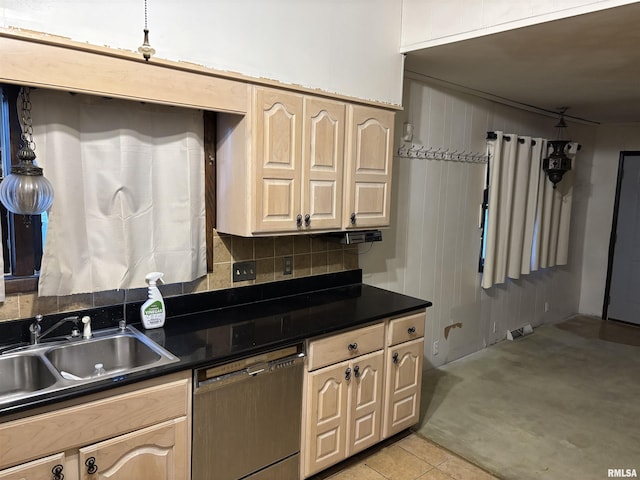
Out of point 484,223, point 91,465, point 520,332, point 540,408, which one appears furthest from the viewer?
point 520,332

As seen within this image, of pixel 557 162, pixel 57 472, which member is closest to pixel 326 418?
pixel 57 472

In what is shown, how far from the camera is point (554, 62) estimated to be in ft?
9.76

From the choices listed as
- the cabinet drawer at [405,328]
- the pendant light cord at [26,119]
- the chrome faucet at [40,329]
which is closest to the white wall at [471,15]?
the cabinet drawer at [405,328]

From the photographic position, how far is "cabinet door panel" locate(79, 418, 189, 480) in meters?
1.66

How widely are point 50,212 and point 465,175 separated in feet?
10.4

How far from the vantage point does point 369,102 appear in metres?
2.68

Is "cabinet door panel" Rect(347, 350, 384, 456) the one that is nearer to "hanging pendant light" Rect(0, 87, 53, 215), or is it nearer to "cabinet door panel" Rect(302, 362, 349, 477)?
"cabinet door panel" Rect(302, 362, 349, 477)

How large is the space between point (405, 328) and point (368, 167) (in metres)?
0.95

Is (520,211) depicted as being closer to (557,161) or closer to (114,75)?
(557,161)

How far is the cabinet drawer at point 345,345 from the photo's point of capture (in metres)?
2.30

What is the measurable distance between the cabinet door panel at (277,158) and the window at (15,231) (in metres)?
0.95

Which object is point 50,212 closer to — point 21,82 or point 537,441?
point 21,82

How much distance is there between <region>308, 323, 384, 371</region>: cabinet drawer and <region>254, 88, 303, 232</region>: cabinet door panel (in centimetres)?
60
